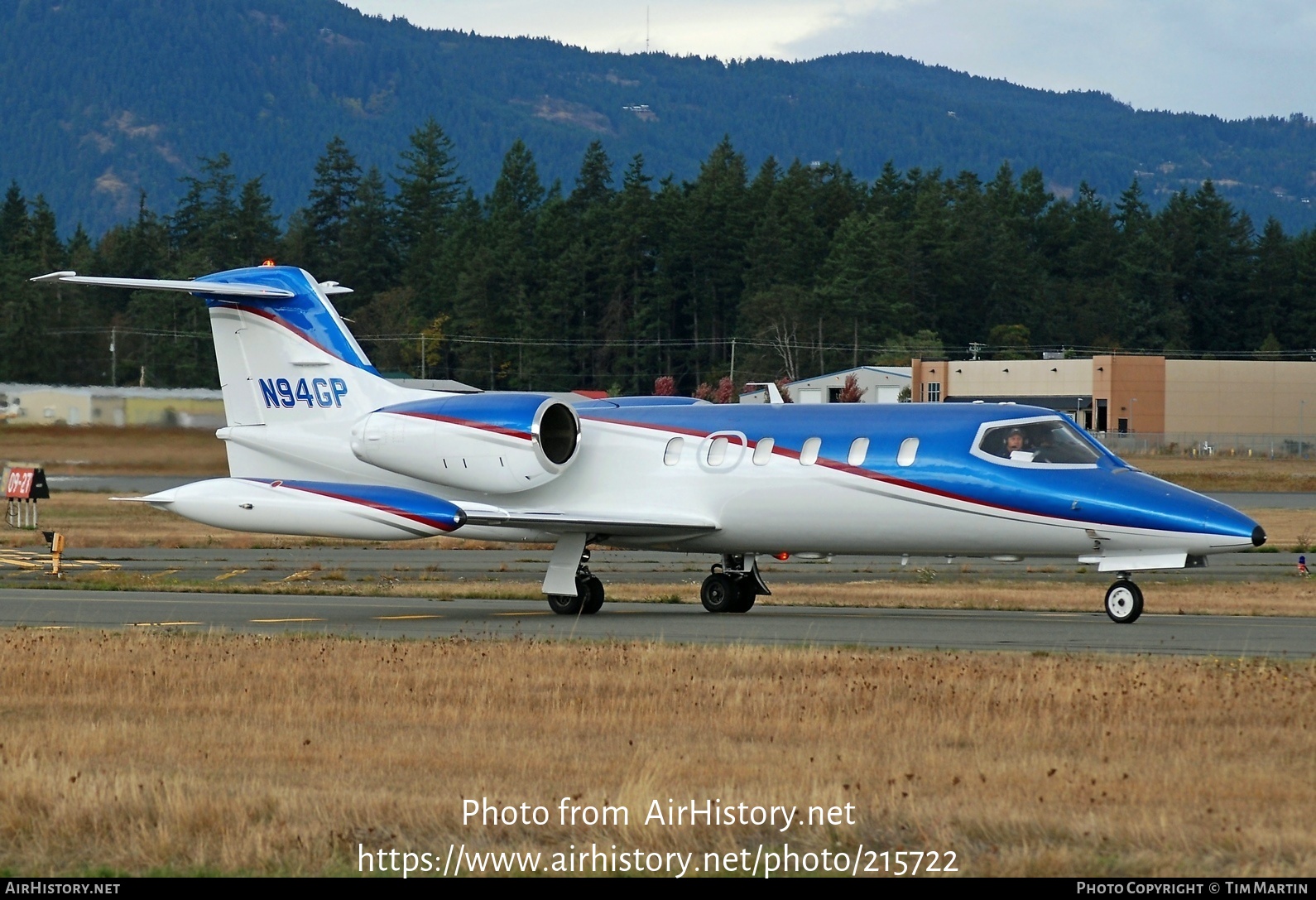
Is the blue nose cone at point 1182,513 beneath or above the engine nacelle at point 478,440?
beneath

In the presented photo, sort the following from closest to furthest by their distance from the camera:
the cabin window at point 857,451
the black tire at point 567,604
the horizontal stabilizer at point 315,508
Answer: the cabin window at point 857,451
the horizontal stabilizer at point 315,508
the black tire at point 567,604

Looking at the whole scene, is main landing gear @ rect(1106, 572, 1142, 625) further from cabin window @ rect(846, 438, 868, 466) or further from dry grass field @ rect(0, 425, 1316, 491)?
dry grass field @ rect(0, 425, 1316, 491)

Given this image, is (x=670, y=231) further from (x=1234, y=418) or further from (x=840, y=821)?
(x=840, y=821)

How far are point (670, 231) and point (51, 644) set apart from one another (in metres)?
115

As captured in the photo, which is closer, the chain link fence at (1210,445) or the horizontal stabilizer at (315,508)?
the horizontal stabilizer at (315,508)

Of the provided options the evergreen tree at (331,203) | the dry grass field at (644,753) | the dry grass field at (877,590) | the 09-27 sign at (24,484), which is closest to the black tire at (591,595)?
the dry grass field at (877,590)

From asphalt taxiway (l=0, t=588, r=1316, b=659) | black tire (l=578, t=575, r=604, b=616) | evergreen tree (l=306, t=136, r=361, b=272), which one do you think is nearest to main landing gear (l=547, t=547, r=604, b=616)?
black tire (l=578, t=575, r=604, b=616)

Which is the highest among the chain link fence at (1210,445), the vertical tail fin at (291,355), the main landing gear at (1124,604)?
the vertical tail fin at (291,355)

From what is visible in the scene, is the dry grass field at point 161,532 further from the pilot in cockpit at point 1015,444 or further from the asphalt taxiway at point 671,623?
the pilot in cockpit at point 1015,444

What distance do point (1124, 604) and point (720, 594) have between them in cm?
609

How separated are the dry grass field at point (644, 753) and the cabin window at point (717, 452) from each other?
244 inches

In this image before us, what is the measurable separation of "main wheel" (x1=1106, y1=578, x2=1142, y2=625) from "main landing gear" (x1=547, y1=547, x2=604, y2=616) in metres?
7.46

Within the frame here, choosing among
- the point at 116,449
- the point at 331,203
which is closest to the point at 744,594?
the point at 116,449

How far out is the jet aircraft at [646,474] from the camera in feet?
72.8
